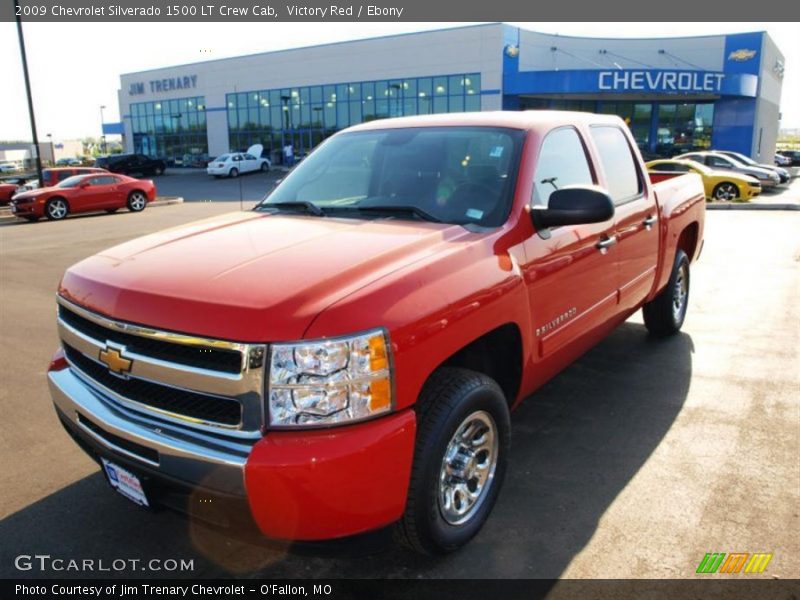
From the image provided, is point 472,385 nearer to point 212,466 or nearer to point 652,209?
point 212,466

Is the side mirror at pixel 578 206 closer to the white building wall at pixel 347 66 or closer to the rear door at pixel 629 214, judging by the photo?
the rear door at pixel 629 214

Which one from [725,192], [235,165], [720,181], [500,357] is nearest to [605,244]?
[500,357]

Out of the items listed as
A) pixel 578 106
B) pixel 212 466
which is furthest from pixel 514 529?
pixel 578 106

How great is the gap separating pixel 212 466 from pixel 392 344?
2.49 ft

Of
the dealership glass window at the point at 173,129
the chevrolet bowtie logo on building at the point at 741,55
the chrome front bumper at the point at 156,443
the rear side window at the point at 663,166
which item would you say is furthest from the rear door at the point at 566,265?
the dealership glass window at the point at 173,129

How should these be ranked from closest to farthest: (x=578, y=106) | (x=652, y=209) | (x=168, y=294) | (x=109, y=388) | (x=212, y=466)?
(x=212, y=466) → (x=168, y=294) → (x=109, y=388) → (x=652, y=209) → (x=578, y=106)

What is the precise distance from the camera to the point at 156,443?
8.07ft

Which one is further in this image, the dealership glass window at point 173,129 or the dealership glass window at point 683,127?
the dealership glass window at point 173,129

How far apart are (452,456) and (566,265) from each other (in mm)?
1325

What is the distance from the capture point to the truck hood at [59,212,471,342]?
2.34 meters

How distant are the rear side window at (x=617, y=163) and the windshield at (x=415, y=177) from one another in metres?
1.12

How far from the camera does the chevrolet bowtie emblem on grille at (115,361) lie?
2592 mm

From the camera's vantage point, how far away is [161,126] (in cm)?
6188

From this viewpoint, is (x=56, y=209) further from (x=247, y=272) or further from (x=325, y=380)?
(x=325, y=380)
